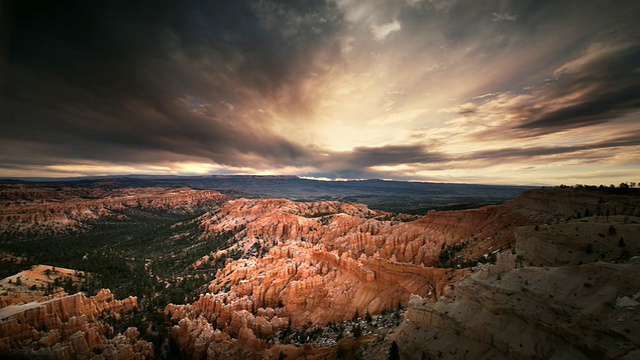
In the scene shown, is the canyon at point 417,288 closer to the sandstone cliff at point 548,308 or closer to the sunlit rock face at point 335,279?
the sandstone cliff at point 548,308

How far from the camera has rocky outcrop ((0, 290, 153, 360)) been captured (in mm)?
25594

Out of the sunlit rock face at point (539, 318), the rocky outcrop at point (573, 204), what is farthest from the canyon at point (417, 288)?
the rocky outcrop at point (573, 204)

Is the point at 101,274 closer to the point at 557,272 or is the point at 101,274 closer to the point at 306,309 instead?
the point at 306,309

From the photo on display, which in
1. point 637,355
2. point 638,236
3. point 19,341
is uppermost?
point 638,236

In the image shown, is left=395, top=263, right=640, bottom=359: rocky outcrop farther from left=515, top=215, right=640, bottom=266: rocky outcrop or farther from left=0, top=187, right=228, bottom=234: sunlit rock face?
left=0, top=187, right=228, bottom=234: sunlit rock face

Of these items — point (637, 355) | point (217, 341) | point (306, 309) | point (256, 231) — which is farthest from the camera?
point (256, 231)

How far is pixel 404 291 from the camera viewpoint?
3712 cm

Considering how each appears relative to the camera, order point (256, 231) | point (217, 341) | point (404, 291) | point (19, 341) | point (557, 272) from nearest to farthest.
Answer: point (557, 272)
point (19, 341)
point (217, 341)
point (404, 291)
point (256, 231)

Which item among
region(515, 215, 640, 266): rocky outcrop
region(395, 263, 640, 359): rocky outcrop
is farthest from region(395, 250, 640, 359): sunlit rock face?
region(515, 215, 640, 266): rocky outcrop

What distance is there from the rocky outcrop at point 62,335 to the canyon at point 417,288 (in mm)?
299

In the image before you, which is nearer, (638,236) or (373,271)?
(638,236)

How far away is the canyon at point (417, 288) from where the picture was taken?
482 inches

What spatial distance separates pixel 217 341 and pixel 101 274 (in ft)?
178

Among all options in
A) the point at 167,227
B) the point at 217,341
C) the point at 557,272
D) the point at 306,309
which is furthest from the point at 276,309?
the point at 167,227
